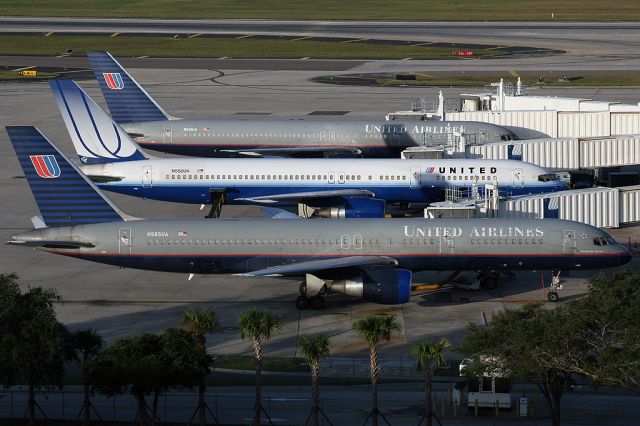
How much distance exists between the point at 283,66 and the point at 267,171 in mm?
80465

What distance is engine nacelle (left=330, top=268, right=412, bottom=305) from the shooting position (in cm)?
5375

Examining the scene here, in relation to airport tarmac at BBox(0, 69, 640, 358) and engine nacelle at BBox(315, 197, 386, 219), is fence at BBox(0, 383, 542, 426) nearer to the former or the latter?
airport tarmac at BBox(0, 69, 640, 358)

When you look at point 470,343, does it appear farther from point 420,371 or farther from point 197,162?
point 197,162

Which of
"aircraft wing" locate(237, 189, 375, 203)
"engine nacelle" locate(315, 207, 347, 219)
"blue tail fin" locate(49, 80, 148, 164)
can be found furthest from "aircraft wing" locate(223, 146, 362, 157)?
"engine nacelle" locate(315, 207, 347, 219)

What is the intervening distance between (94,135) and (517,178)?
24884 mm

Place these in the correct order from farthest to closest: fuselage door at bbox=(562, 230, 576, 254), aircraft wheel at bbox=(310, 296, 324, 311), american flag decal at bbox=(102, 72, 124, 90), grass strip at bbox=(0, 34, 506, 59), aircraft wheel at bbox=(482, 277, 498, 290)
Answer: grass strip at bbox=(0, 34, 506, 59)
american flag decal at bbox=(102, 72, 124, 90)
aircraft wheel at bbox=(482, 277, 498, 290)
fuselage door at bbox=(562, 230, 576, 254)
aircraft wheel at bbox=(310, 296, 324, 311)

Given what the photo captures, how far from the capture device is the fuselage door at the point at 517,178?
7212 centimetres

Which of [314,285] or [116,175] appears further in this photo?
[116,175]

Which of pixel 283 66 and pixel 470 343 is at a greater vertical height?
pixel 283 66

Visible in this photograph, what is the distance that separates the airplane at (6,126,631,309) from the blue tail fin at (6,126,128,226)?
0.15 ft

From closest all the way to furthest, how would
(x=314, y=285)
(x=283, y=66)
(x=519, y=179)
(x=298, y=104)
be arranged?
1. (x=314, y=285)
2. (x=519, y=179)
3. (x=298, y=104)
4. (x=283, y=66)

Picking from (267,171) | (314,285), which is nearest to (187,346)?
(314,285)

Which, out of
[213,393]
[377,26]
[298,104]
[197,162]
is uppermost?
[377,26]

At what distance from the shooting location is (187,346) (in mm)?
39500
